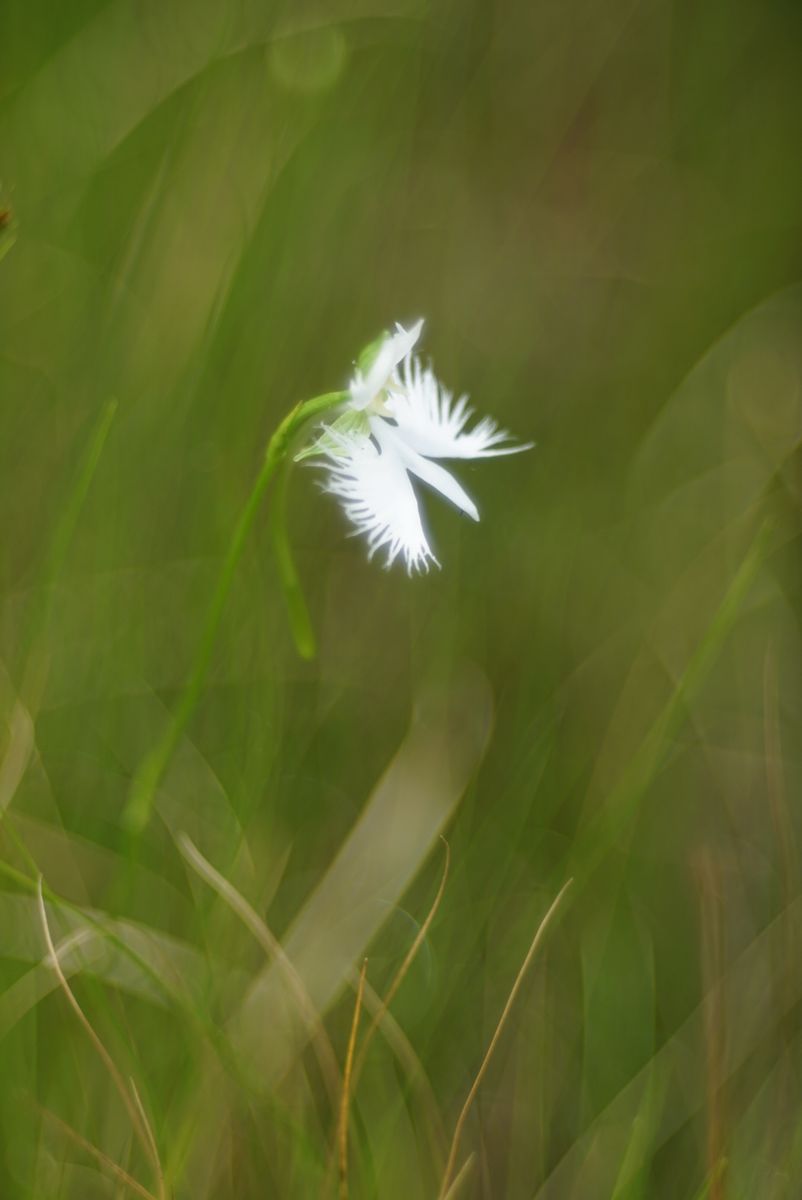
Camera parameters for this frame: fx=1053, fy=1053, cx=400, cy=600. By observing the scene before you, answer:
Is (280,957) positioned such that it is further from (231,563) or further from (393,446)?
(393,446)

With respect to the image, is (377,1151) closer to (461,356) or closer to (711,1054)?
(711,1054)

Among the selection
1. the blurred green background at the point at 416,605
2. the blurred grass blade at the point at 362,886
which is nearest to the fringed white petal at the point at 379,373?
the blurred green background at the point at 416,605

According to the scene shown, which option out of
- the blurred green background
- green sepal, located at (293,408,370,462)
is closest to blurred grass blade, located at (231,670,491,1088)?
the blurred green background

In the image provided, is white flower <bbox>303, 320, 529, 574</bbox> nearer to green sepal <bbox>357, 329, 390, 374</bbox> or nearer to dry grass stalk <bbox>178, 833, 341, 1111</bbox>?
green sepal <bbox>357, 329, 390, 374</bbox>

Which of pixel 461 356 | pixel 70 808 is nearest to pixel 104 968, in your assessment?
pixel 70 808

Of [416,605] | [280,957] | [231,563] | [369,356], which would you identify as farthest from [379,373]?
[416,605]
